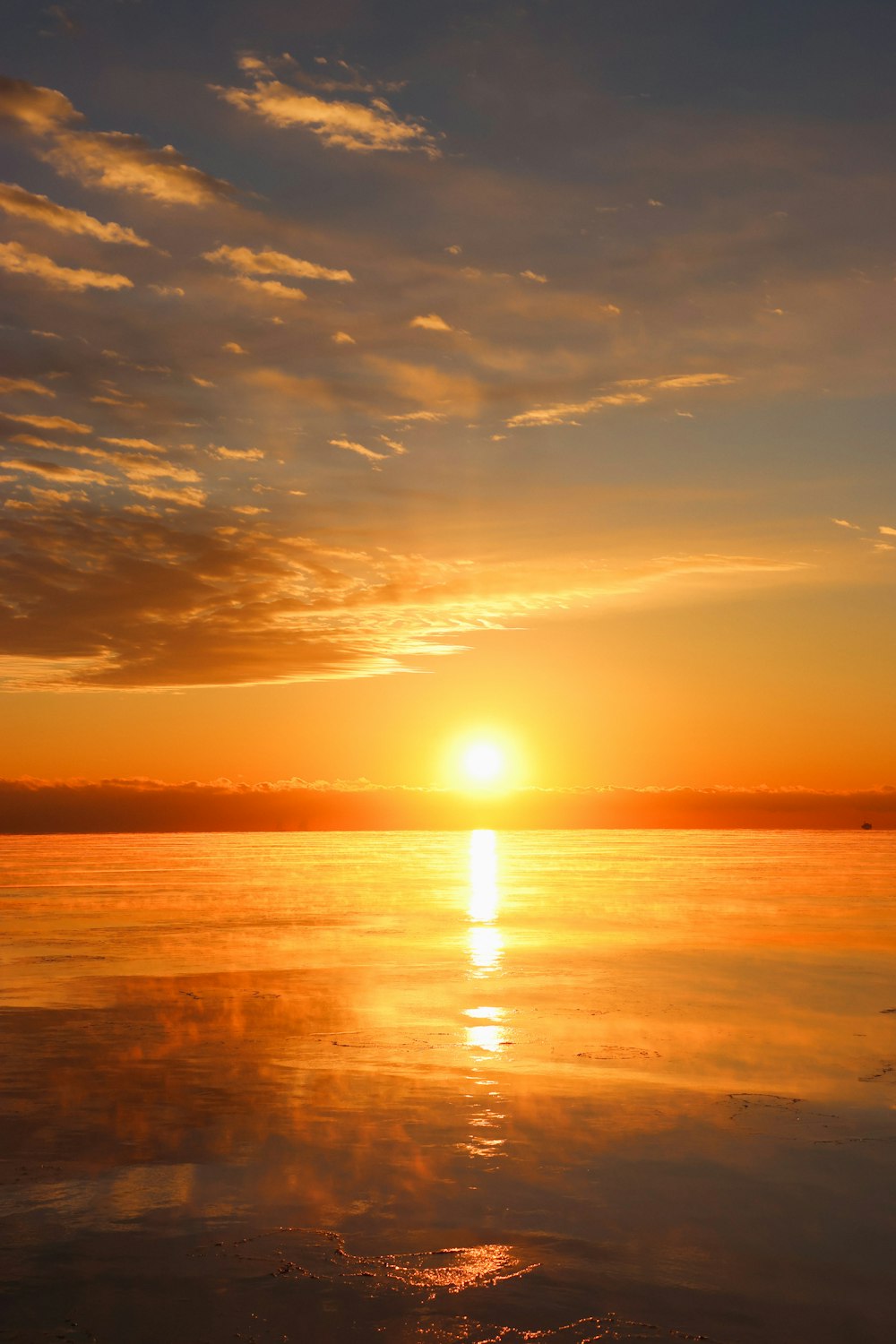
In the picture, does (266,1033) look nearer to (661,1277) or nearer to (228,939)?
(661,1277)

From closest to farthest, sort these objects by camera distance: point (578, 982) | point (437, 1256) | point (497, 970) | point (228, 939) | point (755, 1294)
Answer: point (755, 1294) < point (437, 1256) < point (578, 982) < point (497, 970) < point (228, 939)

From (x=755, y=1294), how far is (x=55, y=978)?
19356 mm

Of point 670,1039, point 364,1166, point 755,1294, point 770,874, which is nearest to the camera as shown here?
point 755,1294

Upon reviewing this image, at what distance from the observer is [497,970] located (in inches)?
1041

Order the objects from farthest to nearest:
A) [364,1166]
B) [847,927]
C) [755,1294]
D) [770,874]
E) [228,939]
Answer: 1. [770,874]
2. [847,927]
3. [228,939]
4. [364,1166]
5. [755,1294]

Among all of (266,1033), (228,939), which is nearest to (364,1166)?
(266,1033)

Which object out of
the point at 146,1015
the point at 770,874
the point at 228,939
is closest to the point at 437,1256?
the point at 146,1015

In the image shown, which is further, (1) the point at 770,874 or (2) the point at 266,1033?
(1) the point at 770,874

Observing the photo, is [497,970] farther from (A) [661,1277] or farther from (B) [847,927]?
(A) [661,1277]

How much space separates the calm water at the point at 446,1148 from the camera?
26.4 feet

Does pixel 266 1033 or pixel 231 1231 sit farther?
pixel 266 1033

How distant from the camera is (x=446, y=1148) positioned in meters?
11.8

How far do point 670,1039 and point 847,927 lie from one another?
2021cm

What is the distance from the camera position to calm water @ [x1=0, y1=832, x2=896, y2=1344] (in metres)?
8.05
